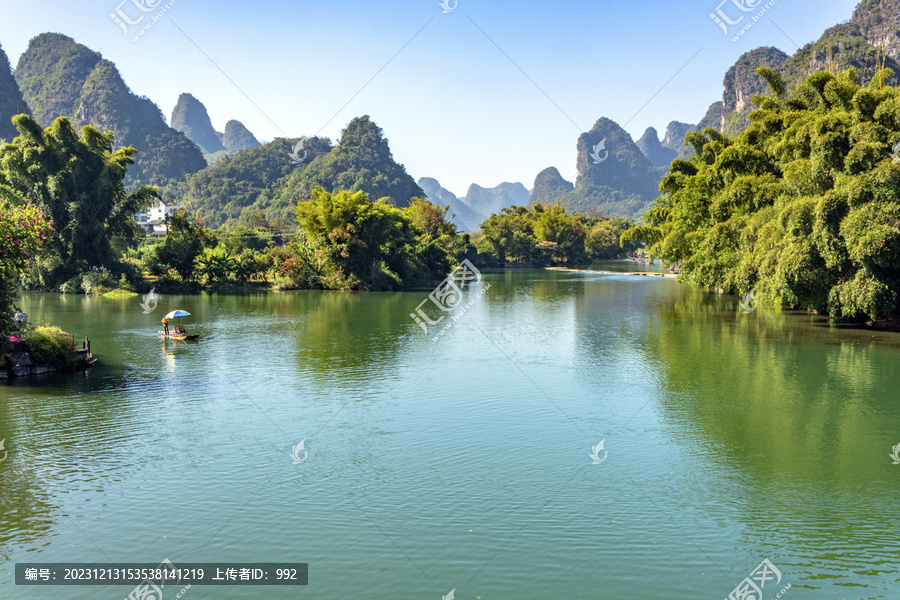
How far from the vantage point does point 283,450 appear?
12297mm

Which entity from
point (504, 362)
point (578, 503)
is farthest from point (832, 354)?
point (578, 503)

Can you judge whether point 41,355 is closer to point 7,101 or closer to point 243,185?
point 243,185

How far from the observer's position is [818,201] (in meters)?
23.8

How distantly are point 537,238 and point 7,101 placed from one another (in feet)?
308

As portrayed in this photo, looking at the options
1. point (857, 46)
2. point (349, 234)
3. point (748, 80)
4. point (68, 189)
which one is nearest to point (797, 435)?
point (349, 234)

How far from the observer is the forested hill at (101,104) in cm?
13800

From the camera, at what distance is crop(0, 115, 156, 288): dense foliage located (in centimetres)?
4119

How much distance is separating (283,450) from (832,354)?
18865 millimetres

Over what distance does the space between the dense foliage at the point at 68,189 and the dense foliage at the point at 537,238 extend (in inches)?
2180

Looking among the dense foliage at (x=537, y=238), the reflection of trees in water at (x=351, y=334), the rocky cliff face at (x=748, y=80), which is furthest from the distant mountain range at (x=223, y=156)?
the reflection of trees in water at (x=351, y=334)

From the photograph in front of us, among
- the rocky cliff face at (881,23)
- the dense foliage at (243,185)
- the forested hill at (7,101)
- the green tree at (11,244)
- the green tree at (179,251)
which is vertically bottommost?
the green tree at (11,244)

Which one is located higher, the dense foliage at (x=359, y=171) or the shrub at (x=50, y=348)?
the dense foliage at (x=359, y=171)

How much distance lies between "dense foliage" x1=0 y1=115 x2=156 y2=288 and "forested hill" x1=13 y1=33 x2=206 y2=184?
9686cm

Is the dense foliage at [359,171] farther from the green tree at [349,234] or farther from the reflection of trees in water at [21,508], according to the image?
Answer: the reflection of trees in water at [21,508]
